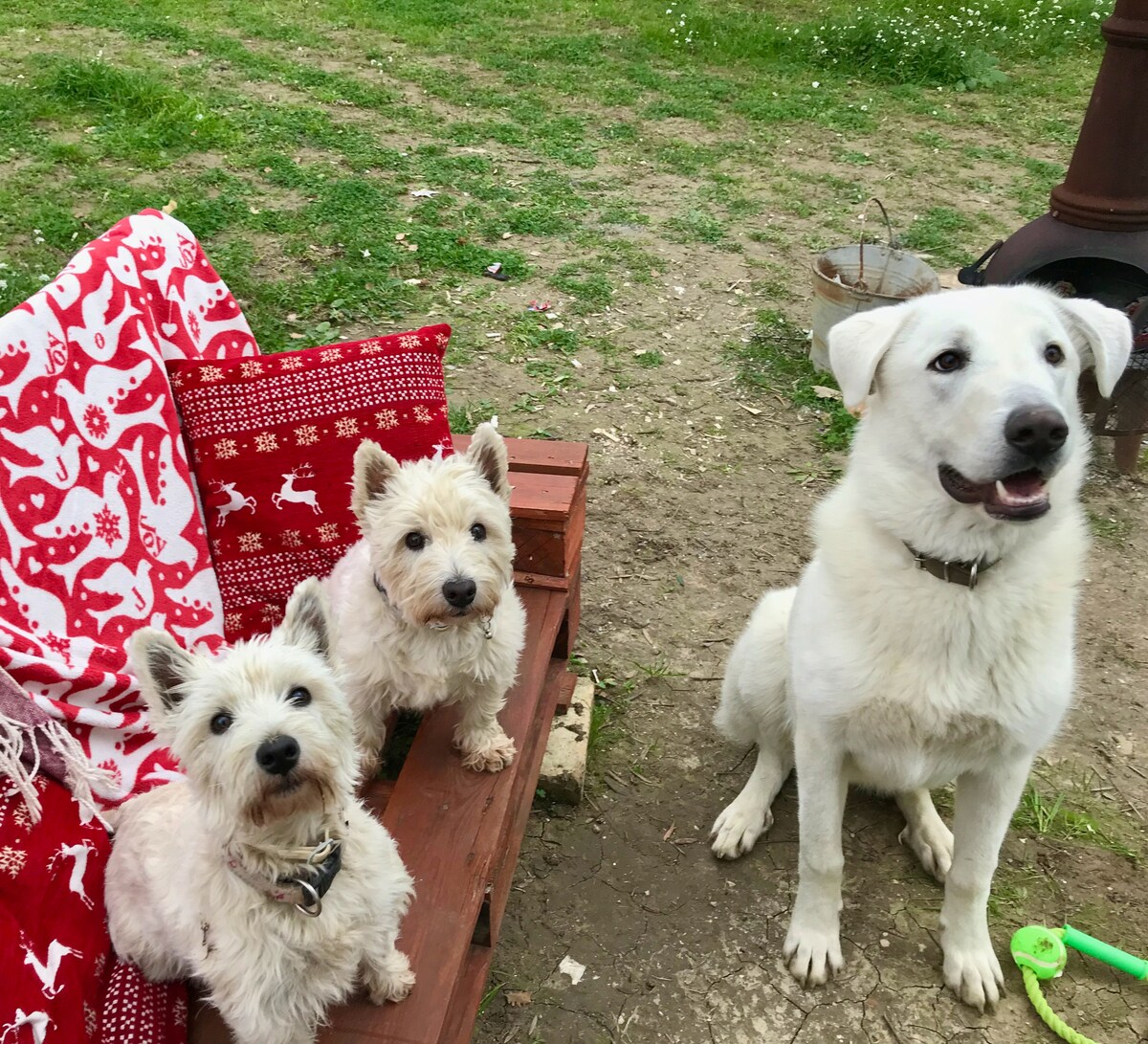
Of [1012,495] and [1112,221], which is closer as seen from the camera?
[1012,495]

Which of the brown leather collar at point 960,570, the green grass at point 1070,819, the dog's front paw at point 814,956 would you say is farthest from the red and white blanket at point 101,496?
the green grass at point 1070,819

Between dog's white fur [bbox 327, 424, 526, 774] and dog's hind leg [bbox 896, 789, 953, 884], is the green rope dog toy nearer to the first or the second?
dog's hind leg [bbox 896, 789, 953, 884]

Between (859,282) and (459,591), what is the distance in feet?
13.7

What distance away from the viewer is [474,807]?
8.02 feet

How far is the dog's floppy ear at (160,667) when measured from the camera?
1.72 m

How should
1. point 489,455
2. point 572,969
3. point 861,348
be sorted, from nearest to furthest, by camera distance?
1. point 861,348
2. point 489,455
3. point 572,969

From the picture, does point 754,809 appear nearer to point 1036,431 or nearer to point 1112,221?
point 1036,431

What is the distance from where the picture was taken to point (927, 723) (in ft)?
7.30

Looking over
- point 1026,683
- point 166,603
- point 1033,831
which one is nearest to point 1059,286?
point 1033,831

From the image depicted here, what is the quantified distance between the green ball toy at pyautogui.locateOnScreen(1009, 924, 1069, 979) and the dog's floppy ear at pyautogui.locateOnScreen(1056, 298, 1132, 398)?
164 cm

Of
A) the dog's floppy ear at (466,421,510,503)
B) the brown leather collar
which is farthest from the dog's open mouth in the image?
the dog's floppy ear at (466,421,510,503)

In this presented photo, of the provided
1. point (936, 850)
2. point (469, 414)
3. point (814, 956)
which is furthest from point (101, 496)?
point (936, 850)

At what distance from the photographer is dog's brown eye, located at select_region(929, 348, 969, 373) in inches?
83.7

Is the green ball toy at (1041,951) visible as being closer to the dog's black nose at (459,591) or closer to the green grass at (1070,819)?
the green grass at (1070,819)
